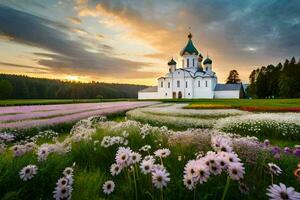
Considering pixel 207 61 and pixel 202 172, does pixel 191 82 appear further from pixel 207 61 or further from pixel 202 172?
pixel 202 172

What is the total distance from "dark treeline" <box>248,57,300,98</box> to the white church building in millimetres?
7741

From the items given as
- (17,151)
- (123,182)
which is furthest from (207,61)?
(17,151)

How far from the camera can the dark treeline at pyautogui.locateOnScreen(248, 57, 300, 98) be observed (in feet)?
223

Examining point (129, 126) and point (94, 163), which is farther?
point (129, 126)

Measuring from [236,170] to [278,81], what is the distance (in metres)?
82.7

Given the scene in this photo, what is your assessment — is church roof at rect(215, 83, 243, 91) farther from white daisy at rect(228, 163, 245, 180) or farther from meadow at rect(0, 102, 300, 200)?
white daisy at rect(228, 163, 245, 180)

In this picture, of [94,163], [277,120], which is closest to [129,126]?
[94,163]

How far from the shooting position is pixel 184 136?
5590mm

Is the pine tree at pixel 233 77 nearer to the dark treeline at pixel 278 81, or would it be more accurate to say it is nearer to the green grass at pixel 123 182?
the dark treeline at pixel 278 81

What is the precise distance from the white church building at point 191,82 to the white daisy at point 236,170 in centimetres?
8655

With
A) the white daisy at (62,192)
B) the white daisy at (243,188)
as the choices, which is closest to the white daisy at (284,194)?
the white daisy at (243,188)

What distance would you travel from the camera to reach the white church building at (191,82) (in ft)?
288

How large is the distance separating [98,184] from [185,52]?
301 feet

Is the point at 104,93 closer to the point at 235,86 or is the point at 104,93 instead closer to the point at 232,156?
the point at 235,86
